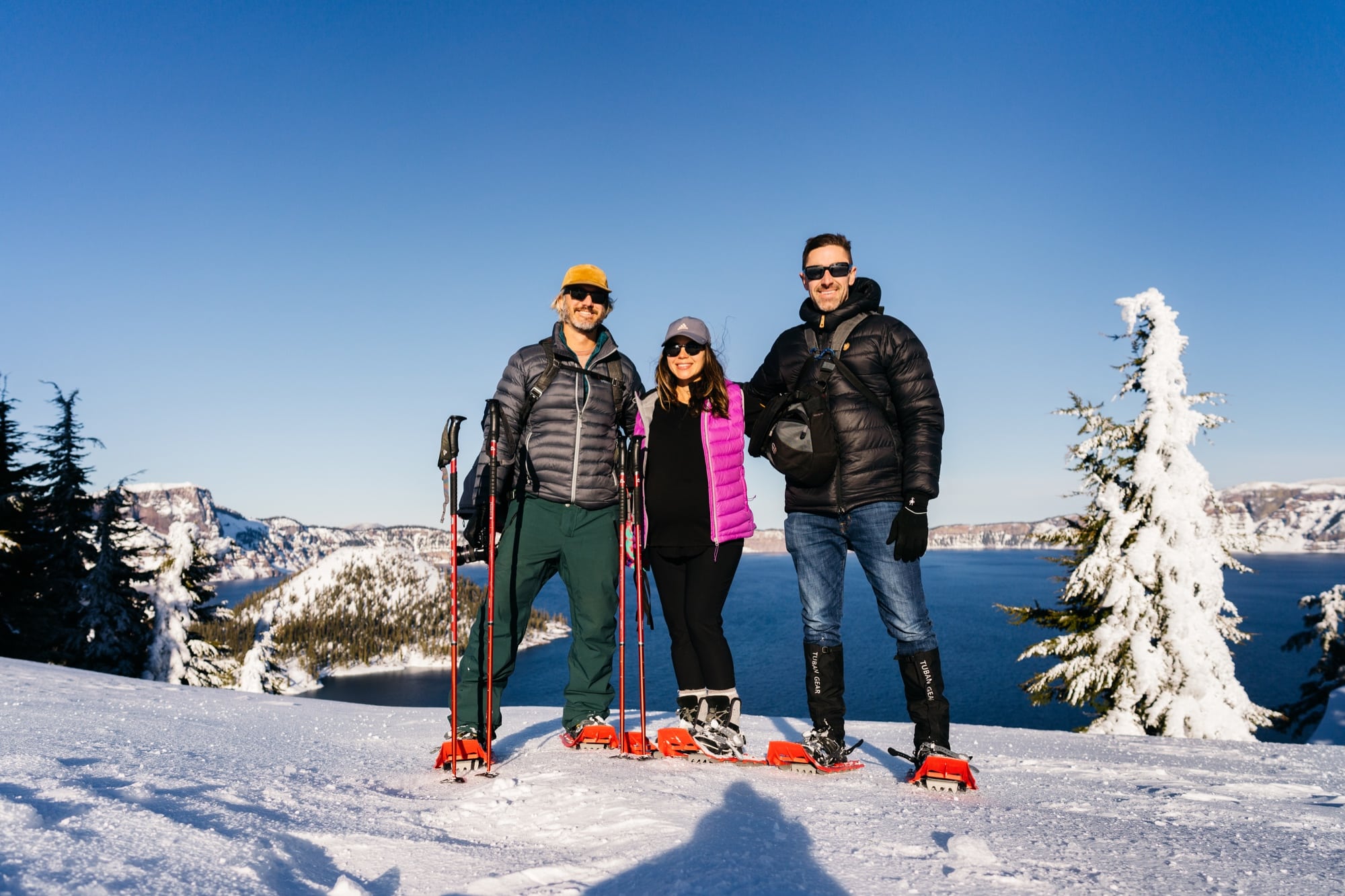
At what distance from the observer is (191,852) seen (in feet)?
6.05

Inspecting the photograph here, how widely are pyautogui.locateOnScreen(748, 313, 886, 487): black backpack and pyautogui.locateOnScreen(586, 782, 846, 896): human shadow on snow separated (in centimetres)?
175

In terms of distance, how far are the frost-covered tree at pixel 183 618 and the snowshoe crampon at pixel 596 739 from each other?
75.7ft

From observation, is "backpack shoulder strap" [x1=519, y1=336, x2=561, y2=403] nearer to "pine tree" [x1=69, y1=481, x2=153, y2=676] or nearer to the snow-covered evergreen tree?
"pine tree" [x1=69, y1=481, x2=153, y2=676]

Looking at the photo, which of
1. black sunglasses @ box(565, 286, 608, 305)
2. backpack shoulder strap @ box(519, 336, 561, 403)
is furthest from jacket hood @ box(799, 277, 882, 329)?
backpack shoulder strap @ box(519, 336, 561, 403)

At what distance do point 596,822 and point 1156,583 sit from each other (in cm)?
1565

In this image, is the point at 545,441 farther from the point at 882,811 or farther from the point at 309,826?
the point at 882,811

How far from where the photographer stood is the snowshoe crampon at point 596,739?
13.4 ft

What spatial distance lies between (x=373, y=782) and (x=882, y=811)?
2.35 m

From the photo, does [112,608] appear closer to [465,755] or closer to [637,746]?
[465,755]

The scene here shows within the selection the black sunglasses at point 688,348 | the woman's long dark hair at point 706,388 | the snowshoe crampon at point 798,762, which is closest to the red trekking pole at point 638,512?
the woman's long dark hair at point 706,388

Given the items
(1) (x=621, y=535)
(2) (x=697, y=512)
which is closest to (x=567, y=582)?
(1) (x=621, y=535)

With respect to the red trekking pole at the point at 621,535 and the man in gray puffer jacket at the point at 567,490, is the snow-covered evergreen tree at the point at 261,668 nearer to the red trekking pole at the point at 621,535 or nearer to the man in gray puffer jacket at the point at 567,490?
the man in gray puffer jacket at the point at 567,490

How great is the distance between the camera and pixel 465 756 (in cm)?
363

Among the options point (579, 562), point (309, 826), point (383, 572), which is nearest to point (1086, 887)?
point (309, 826)
